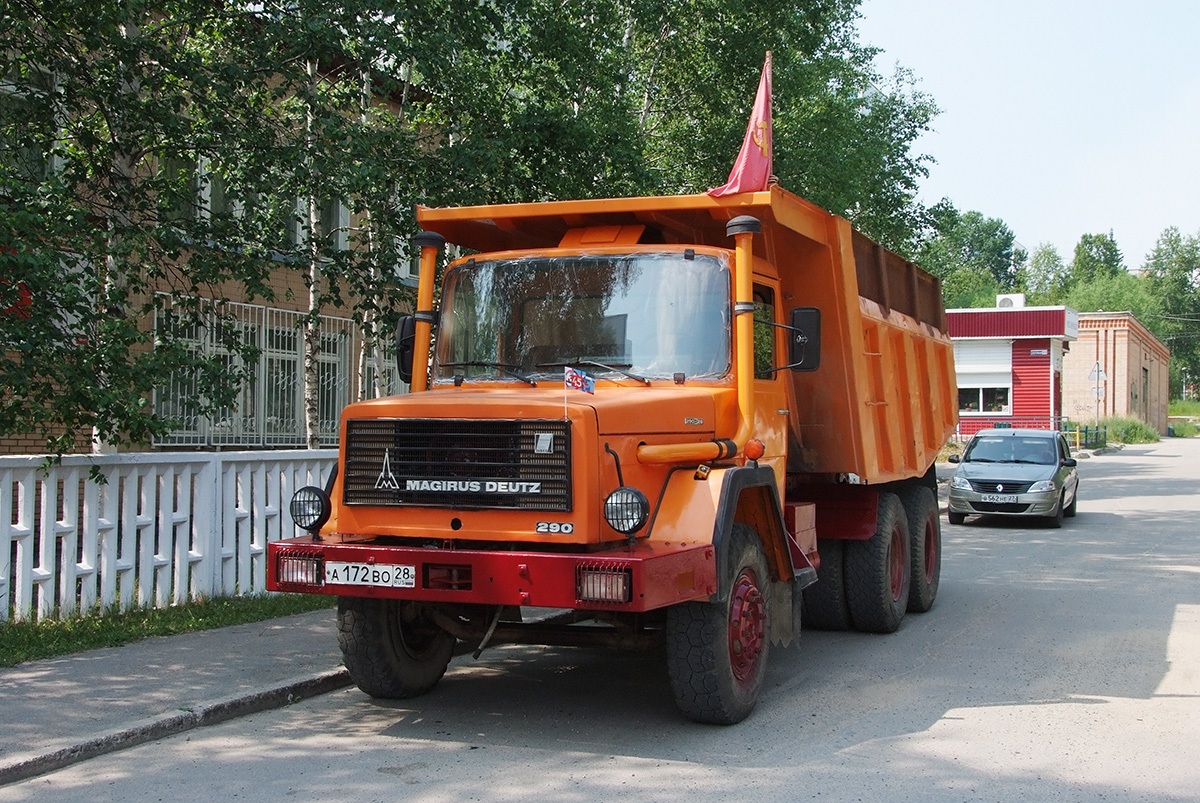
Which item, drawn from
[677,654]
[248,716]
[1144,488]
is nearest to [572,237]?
[677,654]

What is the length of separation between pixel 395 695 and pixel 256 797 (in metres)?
1.81

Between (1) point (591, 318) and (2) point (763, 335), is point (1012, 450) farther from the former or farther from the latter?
(1) point (591, 318)

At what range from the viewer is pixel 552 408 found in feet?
20.0

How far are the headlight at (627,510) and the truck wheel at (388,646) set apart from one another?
171 centimetres

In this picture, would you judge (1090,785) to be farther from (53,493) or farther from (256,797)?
(53,493)

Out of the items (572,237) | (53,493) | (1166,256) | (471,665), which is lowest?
(471,665)

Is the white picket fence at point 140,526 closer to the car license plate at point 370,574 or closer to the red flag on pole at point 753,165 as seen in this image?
the car license plate at point 370,574

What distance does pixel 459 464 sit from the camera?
6273mm

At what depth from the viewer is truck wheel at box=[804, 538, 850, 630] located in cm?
953

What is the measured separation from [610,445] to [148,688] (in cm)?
321

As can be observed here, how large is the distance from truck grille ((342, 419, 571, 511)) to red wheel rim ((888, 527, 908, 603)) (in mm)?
4657

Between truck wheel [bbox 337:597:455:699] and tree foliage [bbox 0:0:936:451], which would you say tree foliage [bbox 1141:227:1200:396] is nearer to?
tree foliage [bbox 0:0:936:451]

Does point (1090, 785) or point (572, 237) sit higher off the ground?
point (572, 237)

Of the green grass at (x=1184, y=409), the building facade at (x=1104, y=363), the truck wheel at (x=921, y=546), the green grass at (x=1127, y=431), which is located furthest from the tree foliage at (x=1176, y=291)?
the truck wheel at (x=921, y=546)
